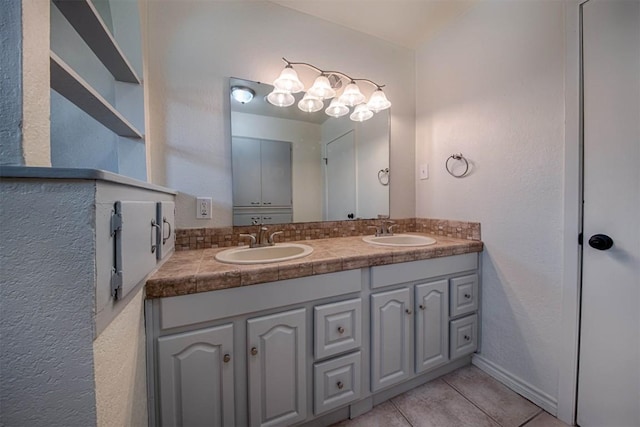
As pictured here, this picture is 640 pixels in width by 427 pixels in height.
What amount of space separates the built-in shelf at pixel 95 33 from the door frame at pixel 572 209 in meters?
1.90

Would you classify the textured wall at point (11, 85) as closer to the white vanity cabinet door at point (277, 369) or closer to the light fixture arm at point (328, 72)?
the white vanity cabinet door at point (277, 369)

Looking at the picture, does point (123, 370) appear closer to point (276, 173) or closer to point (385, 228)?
point (276, 173)

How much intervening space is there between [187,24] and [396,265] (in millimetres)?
1714

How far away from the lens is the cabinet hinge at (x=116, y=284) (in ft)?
1.70

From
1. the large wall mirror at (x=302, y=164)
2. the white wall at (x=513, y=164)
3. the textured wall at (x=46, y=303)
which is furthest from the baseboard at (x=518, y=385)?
the textured wall at (x=46, y=303)

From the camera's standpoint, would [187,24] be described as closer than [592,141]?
No

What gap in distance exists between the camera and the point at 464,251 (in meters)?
1.41

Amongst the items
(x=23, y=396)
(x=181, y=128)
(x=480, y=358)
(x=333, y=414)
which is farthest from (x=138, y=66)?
(x=480, y=358)

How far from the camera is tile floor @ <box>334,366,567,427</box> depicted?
1.12m

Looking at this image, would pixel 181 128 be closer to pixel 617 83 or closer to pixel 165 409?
pixel 165 409

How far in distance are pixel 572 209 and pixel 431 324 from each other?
2.78 ft

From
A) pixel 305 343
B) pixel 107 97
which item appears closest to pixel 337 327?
pixel 305 343

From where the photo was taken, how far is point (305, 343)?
1.00m

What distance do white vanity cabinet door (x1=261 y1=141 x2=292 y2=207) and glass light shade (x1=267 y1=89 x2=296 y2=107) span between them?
0.77ft
